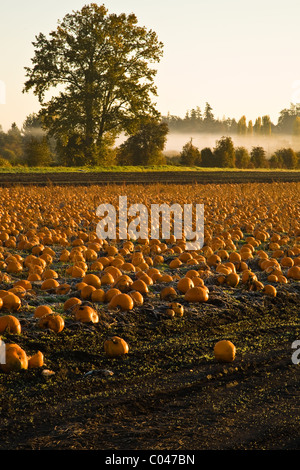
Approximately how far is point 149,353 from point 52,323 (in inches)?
37.1

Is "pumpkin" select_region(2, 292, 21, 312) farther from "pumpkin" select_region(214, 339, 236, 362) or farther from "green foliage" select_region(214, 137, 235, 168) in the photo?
"green foliage" select_region(214, 137, 235, 168)

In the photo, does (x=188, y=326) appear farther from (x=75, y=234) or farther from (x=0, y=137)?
(x=0, y=137)

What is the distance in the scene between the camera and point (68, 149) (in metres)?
50.4

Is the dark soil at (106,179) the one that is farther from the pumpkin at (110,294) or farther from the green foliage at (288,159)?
the green foliage at (288,159)

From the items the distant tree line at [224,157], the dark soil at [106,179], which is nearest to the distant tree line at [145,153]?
the distant tree line at [224,157]

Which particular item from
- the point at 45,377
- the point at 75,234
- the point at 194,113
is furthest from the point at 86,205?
the point at 194,113

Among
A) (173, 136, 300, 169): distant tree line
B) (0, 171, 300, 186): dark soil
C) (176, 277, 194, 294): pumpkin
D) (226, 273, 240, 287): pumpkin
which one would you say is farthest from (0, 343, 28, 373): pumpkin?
(173, 136, 300, 169): distant tree line

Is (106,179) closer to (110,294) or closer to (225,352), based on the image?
(110,294)

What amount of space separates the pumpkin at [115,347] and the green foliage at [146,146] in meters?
52.0

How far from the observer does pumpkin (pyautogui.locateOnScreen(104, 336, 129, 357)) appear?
4.20 meters

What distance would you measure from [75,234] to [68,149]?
138 ft

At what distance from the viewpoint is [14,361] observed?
3.86 m

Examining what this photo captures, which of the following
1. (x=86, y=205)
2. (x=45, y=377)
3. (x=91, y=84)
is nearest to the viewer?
(x=45, y=377)

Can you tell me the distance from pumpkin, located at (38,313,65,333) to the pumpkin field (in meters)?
0.01
